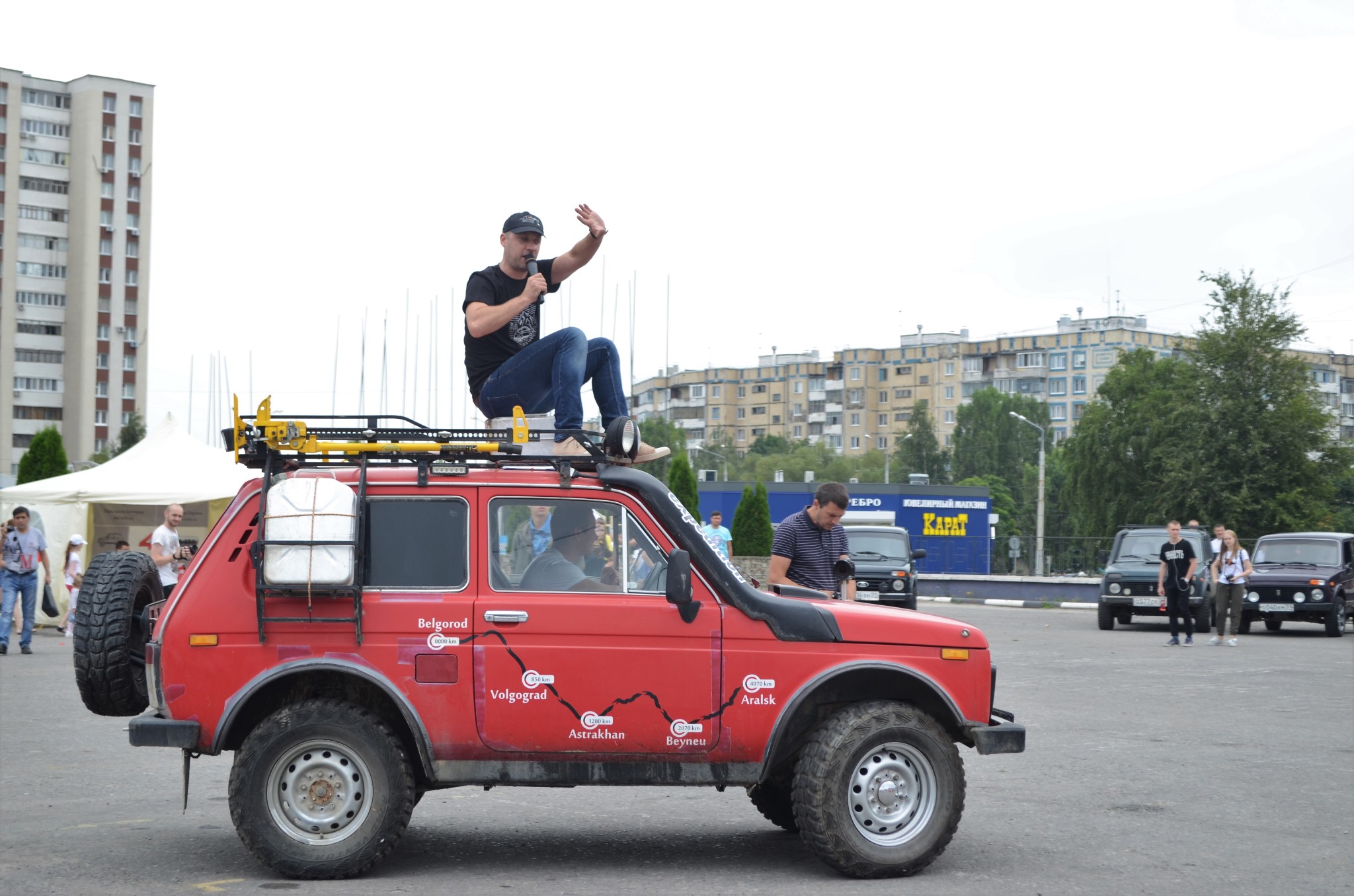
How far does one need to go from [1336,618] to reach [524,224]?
73.5 ft

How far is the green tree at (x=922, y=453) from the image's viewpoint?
5005 inches

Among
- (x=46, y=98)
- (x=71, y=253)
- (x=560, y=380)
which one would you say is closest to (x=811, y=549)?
(x=560, y=380)

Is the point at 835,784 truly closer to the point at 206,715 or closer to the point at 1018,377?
the point at 206,715

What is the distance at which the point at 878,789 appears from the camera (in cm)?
655

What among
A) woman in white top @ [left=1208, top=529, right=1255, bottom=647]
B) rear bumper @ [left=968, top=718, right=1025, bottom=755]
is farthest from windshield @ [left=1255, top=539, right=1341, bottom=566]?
rear bumper @ [left=968, top=718, right=1025, bottom=755]

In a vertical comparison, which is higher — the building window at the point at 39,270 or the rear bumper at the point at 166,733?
the building window at the point at 39,270

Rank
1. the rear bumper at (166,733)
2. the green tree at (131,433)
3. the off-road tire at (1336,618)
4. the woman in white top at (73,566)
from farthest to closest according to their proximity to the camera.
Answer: the green tree at (131,433), the off-road tire at (1336,618), the woman in white top at (73,566), the rear bumper at (166,733)

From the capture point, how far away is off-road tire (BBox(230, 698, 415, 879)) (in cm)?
624

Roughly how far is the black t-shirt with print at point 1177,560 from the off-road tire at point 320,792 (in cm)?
1796

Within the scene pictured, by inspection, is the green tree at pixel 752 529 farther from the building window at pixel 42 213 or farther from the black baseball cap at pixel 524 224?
the building window at pixel 42 213

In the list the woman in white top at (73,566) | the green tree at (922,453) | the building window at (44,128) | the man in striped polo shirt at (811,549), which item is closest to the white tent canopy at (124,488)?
the woman in white top at (73,566)

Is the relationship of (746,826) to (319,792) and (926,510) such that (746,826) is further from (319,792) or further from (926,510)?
(926,510)

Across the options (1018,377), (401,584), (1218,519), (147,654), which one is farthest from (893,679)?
(1018,377)

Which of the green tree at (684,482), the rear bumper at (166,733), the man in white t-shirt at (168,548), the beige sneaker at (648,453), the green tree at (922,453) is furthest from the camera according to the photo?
the green tree at (922,453)
